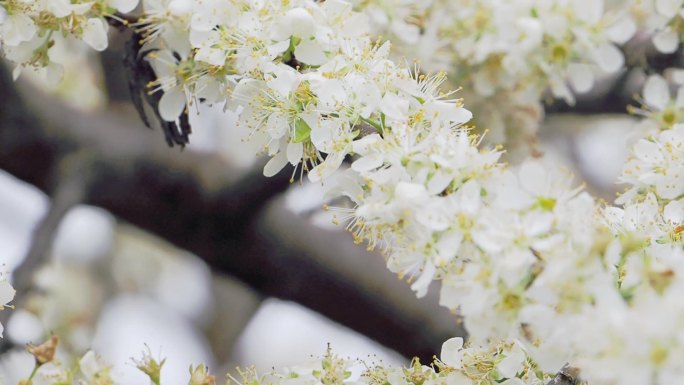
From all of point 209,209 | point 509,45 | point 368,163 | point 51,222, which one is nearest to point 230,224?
point 209,209

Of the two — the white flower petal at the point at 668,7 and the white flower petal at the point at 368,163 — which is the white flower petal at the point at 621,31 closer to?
the white flower petal at the point at 668,7

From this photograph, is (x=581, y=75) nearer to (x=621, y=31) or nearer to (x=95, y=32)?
(x=621, y=31)

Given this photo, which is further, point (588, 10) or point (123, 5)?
point (588, 10)

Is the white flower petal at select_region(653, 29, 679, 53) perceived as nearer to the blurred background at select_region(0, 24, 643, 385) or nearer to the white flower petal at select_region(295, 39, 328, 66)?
the blurred background at select_region(0, 24, 643, 385)


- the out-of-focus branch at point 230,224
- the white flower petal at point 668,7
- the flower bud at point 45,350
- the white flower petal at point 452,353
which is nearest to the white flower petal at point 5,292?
the flower bud at point 45,350

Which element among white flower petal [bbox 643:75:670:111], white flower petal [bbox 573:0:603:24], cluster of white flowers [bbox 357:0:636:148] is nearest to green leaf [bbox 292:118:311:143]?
cluster of white flowers [bbox 357:0:636:148]

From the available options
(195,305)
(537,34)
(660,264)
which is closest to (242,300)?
(195,305)
